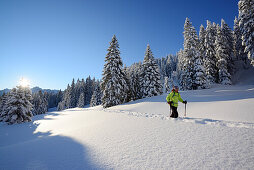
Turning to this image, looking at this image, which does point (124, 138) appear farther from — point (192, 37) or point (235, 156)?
point (192, 37)

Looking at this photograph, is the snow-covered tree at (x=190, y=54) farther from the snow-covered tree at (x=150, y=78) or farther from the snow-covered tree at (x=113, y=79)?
the snow-covered tree at (x=113, y=79)

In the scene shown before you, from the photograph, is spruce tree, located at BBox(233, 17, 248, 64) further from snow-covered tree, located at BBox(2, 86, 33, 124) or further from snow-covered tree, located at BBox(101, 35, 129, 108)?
snow-covered tree, located at BBox(2, 86, 33, 124)

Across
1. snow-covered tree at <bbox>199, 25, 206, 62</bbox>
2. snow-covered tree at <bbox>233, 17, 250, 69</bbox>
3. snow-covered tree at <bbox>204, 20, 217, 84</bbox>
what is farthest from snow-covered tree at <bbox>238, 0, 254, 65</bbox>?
snow-covered tree at <bbox>233, 17, 250, 69</bbox>

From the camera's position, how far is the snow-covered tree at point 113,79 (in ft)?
72.8

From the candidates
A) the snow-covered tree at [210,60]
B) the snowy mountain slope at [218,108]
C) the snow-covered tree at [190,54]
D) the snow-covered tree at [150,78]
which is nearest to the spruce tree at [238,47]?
the snow-covered tree at [210,60]

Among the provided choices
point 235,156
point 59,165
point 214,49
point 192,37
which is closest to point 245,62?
point 214,49

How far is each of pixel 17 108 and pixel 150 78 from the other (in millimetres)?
22797

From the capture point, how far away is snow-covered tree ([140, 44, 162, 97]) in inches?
1048

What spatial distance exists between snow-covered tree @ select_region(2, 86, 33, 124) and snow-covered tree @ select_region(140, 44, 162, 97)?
20860mm

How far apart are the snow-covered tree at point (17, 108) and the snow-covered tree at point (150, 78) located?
68.4ft

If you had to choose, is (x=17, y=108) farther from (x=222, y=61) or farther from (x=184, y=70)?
(x=222, y=61)

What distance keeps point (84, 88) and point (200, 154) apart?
77.0 meters

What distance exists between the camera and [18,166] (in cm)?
324

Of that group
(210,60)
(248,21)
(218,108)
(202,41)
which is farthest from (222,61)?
(218,108)
